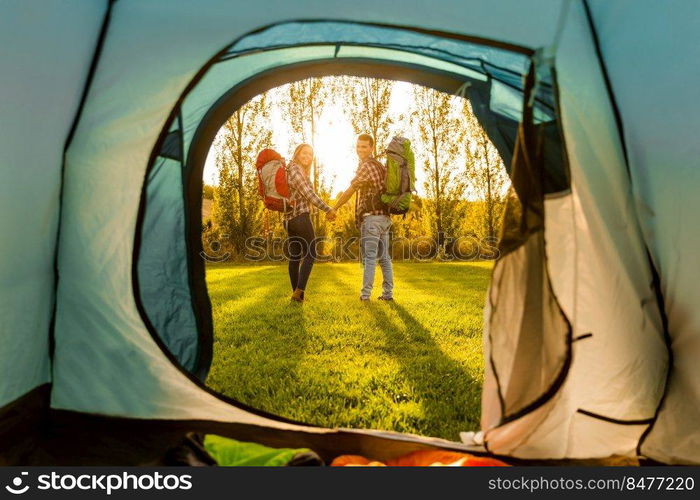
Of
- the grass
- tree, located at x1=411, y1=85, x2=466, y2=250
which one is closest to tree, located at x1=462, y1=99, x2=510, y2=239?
tree, located at x1=411, y1=85, x2=466, y2=250

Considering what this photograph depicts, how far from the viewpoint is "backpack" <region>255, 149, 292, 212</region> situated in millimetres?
4785

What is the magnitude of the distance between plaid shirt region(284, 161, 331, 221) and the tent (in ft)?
8.14

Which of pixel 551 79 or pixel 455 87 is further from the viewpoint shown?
pixel 455 87

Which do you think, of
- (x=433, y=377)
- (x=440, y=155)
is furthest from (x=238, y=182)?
(x=433, y=377)

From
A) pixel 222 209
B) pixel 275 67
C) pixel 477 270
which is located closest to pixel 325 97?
pixel 222 209

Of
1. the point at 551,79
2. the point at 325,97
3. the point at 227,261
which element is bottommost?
the point at 227,261

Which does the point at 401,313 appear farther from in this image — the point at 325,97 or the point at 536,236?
the point at 325,97

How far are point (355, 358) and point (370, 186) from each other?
2.23 meters

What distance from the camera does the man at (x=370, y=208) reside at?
496 centimetres

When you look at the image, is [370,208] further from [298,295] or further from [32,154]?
[32,154]

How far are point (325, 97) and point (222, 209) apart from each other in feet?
11.4

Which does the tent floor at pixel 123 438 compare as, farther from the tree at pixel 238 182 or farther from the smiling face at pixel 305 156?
the tree at pixel 238 182

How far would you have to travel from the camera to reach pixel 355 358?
3.17 m

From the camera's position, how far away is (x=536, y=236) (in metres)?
1.56
